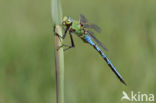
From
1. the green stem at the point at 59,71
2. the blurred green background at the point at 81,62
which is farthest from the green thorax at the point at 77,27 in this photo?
the green stem at the point at 59,71

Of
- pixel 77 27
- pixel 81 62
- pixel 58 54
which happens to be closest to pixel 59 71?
pixel 58 54

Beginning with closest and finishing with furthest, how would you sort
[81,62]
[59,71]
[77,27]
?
[59,71], [77,27], [81,62]

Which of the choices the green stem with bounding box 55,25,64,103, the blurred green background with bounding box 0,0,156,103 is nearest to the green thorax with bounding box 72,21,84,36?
the blurred green background with bounding box 0,0,156,103

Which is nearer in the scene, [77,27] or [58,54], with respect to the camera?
[58,54]

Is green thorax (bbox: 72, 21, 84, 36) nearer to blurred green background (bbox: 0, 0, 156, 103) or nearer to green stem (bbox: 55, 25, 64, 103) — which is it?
blurred green background (bbox: 0, 0, 156, 103)

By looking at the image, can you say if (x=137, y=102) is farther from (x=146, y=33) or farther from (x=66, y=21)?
(x=146, y=33)

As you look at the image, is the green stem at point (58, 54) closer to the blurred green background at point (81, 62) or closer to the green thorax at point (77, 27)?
the green thorax at point (77, 27)

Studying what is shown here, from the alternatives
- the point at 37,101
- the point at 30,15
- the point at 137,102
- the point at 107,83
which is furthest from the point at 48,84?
the point at 30,15

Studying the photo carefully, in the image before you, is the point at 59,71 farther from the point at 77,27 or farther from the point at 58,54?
the point at 77,27
